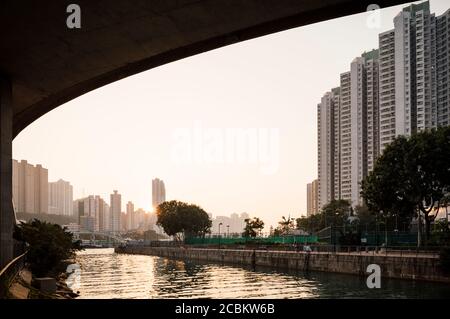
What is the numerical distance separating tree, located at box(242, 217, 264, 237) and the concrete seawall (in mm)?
18150

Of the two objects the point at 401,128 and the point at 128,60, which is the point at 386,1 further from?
the point at 401,128

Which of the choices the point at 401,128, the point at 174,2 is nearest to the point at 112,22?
the point at 174,2

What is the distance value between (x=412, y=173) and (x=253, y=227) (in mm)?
54708

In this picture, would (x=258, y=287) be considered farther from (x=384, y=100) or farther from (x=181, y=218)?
(x=384, y=100)

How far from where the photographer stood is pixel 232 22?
16109 mm

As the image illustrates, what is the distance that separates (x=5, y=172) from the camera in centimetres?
2156

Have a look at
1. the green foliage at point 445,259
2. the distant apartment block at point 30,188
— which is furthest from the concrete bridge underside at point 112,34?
the distant apartment block at point 30,188

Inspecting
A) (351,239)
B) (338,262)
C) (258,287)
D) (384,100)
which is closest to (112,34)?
(258,287)

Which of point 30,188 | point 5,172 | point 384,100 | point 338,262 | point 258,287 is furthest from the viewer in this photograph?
point 30,188

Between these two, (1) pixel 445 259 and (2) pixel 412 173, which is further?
(2) pixel 412 173

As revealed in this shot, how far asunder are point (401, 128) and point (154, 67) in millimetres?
110384

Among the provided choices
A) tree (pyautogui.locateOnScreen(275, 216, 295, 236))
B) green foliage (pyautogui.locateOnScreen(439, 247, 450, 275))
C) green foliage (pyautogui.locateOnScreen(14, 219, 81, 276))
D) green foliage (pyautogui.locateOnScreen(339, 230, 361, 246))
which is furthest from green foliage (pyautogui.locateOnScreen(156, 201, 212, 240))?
green foliage (pyautogui.locateOnScreen(439, 247, 450, 275))

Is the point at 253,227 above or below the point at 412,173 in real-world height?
below

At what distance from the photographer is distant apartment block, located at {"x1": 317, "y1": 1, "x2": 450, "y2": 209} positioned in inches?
4567
